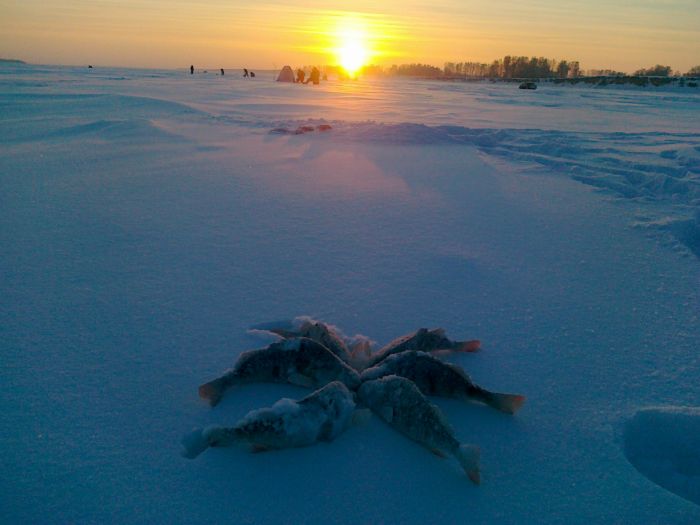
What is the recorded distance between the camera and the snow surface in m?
1.74

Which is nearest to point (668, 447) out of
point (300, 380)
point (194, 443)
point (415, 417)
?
point (415, 417)

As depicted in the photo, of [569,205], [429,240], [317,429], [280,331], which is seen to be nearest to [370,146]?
[569,205]

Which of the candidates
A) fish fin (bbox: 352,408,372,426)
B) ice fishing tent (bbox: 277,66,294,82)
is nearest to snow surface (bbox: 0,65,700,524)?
fish fin (bbox: 352,408,372,426)

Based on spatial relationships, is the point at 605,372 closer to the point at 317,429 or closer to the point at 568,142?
the point at 317,429

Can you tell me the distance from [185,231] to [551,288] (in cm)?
290

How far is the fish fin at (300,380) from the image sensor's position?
7.03ft

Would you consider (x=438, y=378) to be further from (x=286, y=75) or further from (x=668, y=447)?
(x=286, y=75)

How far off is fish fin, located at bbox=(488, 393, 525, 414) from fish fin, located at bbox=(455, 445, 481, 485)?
0.37 m

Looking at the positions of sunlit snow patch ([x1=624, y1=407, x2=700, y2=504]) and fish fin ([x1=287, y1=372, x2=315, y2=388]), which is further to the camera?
fish fin ([x1=287, y1=372, x2=315, y2=388])

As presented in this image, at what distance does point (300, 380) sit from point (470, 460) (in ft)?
2.69

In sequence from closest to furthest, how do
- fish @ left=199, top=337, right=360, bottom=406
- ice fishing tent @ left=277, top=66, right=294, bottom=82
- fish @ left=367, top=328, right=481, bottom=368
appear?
fish @ left=199, top=337, right=360, bottom=406 < fish @ left=367, top=328, right=481, bottom=368 < ice fishing tent @ left=277, top=66, right=294, bottom=82

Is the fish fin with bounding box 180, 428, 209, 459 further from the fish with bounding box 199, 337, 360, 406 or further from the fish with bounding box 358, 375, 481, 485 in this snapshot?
the fish with bounding box 358, 375, 481, 485

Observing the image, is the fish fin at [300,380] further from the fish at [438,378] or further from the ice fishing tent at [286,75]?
the ice fishing tent at [286,75]

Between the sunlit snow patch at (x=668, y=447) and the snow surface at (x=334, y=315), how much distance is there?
70 millimetres
